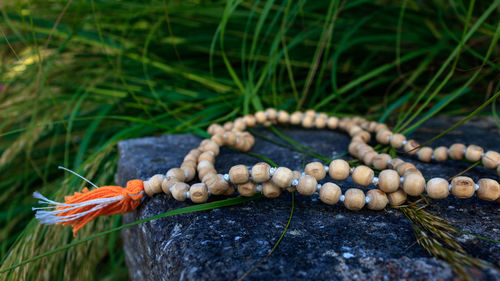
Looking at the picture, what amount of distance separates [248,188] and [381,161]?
292 millimetres

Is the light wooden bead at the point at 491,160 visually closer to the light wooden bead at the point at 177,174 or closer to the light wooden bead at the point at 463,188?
the light wooden bead at the point at 463,188

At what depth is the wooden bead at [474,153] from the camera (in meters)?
0.71

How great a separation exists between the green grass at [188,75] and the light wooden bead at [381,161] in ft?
0.82

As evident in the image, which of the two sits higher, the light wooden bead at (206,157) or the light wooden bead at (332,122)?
→ the light wooden bead at (332,122)

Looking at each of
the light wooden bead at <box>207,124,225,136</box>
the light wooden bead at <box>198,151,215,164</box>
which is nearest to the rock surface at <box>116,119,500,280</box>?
the light wooden bead at <box>198,151,215,164</box>

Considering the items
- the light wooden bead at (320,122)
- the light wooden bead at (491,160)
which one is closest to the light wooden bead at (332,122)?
the light wooden bead at (320,122)

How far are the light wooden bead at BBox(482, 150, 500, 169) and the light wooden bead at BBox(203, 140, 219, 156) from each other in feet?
1.76

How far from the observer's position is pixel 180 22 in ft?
4.60

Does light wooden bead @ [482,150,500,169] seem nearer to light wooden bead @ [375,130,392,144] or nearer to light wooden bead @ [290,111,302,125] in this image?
light wooden bead @ [375,130,392,144]

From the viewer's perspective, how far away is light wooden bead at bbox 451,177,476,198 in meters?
0.57

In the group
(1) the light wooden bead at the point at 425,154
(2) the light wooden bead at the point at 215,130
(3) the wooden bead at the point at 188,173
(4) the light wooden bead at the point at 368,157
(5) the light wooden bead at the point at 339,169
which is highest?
(5) the light wooden bead at the point at 339,169

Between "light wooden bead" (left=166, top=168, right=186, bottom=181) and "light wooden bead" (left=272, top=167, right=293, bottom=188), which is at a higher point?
"light wooden bead" (left=272, top=167, right=293, bottom=188)

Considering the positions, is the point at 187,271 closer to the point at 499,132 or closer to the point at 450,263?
the point at 450,263

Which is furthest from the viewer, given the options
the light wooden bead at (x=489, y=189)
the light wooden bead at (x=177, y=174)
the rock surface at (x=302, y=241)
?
the light wooden bead at (x=177, y=174)
